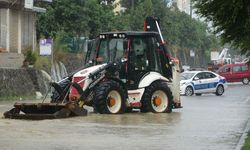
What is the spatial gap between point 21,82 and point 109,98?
1543cm

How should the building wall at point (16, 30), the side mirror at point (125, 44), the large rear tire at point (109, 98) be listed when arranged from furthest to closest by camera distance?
the building wall at point (16, 30)
the side mirror at point (125, 44)
the large rear tire at point (109, 98)

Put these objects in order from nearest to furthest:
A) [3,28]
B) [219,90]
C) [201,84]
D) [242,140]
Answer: [242,140], [3,28], [201,84], [219,90]

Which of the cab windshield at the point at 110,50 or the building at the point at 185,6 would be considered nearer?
the building at the point at 185,6

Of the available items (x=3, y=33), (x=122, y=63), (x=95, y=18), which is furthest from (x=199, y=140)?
(x=95, y=18)

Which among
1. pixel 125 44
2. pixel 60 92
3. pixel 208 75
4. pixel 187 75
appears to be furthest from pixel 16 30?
pixel 60 92

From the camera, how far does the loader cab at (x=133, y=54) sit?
22672mm

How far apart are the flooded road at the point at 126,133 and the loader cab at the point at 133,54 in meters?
1.72

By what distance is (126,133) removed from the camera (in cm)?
1589

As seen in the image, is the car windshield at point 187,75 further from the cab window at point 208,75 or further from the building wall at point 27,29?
the building wall at point 27,29

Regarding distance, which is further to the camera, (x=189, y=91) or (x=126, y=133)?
(x=189, y=91)

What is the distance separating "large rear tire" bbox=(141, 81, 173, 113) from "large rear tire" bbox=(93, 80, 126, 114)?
102cm

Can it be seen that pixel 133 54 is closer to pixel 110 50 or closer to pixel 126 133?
pixel 110 50

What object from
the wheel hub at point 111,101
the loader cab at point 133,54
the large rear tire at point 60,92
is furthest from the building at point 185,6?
the large rear tire at point 60,92

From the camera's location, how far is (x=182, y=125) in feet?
60.5
